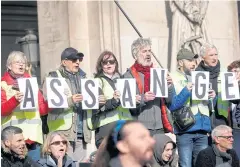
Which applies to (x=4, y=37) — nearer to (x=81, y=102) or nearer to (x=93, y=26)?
(x=93, y=26)

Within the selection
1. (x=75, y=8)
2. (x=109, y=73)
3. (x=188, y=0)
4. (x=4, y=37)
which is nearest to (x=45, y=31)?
(x=75, y=8)

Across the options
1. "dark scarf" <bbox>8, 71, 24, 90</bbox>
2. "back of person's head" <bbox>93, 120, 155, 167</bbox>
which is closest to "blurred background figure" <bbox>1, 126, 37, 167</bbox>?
"dark scarf" <bbox>8, 71, 24, 90</bbox>

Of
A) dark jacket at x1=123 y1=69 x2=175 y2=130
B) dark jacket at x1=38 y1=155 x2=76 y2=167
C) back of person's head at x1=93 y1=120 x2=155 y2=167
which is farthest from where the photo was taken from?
dark jacket at x1=123 y1=69 x2=175 y2=130

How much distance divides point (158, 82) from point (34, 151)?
1.57 meters

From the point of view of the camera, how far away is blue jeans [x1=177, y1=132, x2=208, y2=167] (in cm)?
1218

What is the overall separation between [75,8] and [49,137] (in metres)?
4.50

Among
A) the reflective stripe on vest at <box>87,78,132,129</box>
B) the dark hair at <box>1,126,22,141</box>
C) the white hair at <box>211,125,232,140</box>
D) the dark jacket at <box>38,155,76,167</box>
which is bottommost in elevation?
the dark jacket at <box>38,155,76,167</box>

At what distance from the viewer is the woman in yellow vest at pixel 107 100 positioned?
1159 centimetres

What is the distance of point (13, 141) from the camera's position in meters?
10.8

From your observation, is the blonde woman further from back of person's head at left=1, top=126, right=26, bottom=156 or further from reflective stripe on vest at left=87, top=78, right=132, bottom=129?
reflective stripe on vest at left=87, top=78, right=132, bottom=129

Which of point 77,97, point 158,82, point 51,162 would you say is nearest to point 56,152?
point 51,162

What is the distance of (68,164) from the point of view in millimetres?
10992

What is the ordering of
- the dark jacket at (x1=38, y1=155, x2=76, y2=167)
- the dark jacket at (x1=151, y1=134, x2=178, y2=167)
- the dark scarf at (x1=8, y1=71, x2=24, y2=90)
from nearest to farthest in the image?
the dark jacket at (x1=38, y1=155, x2=76, y2=167) < the dark jacket at (x1=151, y1=134, x2=178, y2=167) < the dark scarf at (x1=8, y1=71, x2=24, y2=90)

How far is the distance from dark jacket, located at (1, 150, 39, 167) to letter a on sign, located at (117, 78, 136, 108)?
1310 mm
